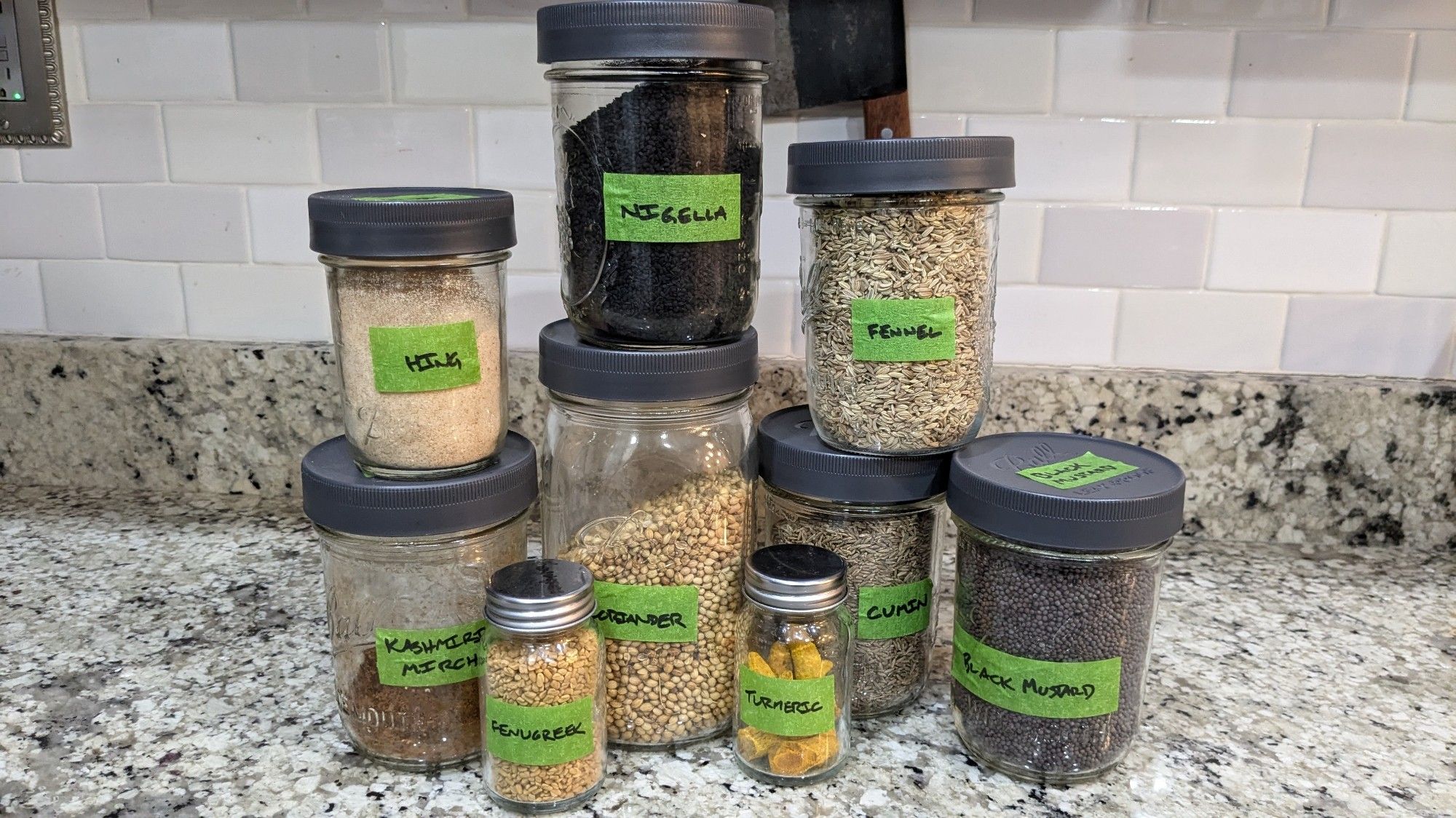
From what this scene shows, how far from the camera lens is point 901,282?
2.47 ft

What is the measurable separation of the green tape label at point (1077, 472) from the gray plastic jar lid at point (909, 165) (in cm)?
21

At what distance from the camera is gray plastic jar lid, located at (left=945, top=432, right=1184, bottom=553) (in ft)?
2.28

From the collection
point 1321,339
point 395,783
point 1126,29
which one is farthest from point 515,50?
point 1321,339

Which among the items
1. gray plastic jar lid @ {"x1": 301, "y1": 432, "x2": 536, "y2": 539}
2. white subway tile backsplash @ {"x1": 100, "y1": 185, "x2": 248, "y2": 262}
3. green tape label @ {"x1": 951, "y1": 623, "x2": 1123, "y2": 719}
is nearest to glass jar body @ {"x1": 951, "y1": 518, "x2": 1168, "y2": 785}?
green tape label @ {"x1": 951, "y1": 623, "x2": 1123, "y2": 719}

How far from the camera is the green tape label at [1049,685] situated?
28.4 inches

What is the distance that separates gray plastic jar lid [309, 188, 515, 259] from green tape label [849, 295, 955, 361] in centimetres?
27

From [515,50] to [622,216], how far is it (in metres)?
0.43

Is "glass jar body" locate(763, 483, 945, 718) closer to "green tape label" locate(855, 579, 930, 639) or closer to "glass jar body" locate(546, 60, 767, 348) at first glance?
"green tape label" locate(855, 579, 930, 639)

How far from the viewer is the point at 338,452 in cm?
82

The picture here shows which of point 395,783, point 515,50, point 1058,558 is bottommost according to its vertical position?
point 395,783

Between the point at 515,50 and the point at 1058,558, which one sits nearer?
the point at 1058,558

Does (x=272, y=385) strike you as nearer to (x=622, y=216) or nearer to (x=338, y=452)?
(x=338, y=452)

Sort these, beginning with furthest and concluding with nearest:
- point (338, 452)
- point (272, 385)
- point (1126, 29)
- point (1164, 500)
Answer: point (272, 385) < point (1126, 29) < point (338, 452) < point (1164, 500)

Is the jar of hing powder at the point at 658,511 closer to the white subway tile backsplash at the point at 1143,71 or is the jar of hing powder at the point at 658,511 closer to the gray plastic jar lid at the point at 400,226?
the gray plastic jar lid at the point at 400,226
